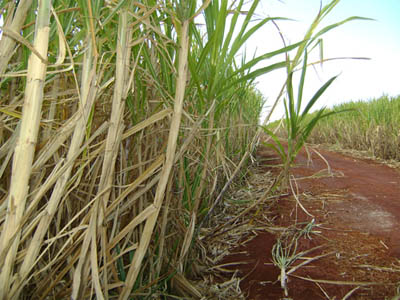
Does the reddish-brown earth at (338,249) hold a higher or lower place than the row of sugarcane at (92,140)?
lower

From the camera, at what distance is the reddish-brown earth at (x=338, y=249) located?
0.81 m

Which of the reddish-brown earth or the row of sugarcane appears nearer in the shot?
the row of sugarcane

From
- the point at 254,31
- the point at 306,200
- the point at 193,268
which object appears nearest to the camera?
the point at 254,31

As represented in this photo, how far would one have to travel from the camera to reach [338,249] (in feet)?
3.24

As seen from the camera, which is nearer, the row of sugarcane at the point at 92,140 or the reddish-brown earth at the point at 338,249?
the row of sugarcane at the point at 92,140

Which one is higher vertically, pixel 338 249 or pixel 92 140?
pixel 92 140

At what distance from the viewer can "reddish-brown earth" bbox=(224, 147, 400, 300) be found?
81 centimetres

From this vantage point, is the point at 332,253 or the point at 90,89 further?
the point at 332,253

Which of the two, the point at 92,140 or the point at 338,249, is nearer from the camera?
the point at 92,140

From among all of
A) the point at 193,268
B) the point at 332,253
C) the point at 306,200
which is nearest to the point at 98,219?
the point at 193,268

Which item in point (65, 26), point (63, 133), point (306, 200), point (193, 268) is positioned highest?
point (65, 26)

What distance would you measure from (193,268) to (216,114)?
47 centimetres

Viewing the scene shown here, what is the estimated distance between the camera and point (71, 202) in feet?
2.39

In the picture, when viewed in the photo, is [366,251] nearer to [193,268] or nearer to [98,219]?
[193,268]
